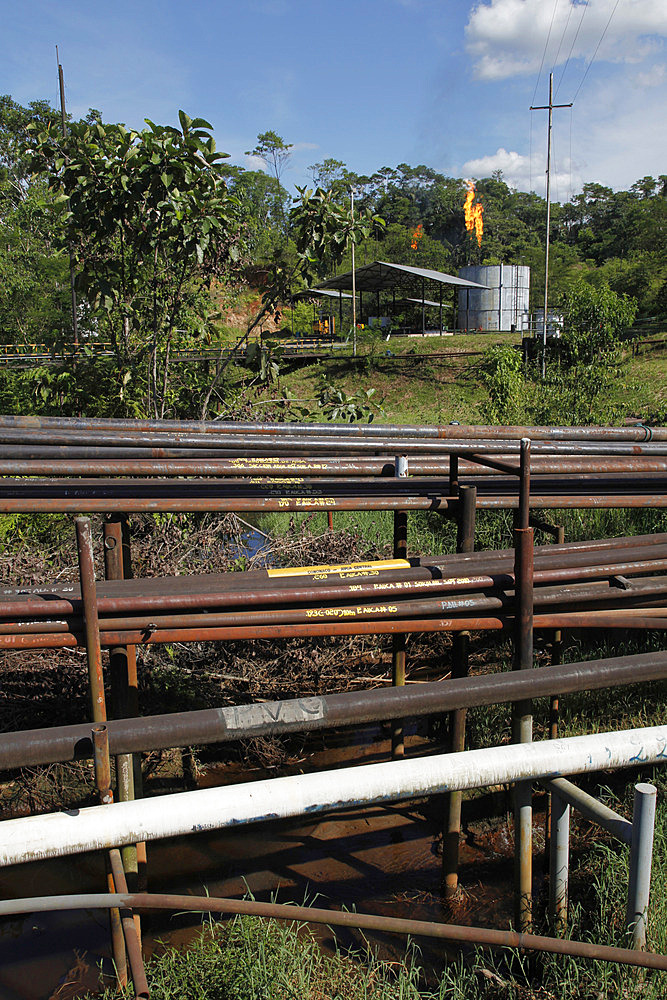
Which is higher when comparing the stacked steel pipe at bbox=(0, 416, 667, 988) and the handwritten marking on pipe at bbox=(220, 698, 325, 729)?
the stacked steel pipe at bbox=(0, 416, 667, 988)

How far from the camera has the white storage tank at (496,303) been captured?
121 feet

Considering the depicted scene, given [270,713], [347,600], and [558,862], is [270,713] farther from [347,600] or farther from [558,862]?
[558,862]

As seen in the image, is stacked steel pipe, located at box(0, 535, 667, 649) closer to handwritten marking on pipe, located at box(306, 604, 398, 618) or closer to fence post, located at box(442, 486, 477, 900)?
handwritten marking on pipe, located at box(306, 604, 398, 618)

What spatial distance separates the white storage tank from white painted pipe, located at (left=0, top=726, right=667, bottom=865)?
36101mm

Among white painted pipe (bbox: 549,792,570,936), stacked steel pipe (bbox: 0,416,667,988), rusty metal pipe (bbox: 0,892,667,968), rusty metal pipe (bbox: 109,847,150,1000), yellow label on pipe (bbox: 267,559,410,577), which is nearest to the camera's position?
rusty metal pipe (bbox: 0,892,667,968)

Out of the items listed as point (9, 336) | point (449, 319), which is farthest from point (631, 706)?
point (449, 319)

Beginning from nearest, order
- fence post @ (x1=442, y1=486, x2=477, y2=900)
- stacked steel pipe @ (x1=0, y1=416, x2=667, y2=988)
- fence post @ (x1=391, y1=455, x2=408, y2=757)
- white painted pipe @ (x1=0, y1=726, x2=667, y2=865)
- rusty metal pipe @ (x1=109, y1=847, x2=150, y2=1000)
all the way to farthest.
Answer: white painted pipe @ (x1=0, y1=726, x2=667, y2=865) < rusty metal pipe @ (x1=109, y1=847, x2=150, y2=1000) < stacked steel pipe @ (x1=0, y1=416, x2=667, y2=988) < fence post @ (x1=442, y1=486, x2=477, y2=900) < fence post @ (x1=391, y1=455, x2=408, y2=757)

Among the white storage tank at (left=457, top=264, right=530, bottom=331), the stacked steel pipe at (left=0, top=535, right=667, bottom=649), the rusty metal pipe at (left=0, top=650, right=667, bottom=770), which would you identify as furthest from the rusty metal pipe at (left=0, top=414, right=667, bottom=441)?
the white storage tank at (left=457, top=264, right=530, bottom=331)

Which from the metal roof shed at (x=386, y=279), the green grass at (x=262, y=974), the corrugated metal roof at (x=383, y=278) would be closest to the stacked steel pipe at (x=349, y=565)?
the green grass at (x=262, y=974)

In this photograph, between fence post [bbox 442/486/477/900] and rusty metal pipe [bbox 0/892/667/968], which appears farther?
fence post [bbox 442/486/477/900]

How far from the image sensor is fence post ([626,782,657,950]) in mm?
2162

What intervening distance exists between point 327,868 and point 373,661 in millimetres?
2220

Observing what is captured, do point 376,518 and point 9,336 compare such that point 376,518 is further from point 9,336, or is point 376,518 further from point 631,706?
point 9,336

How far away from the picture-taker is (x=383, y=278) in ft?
105
